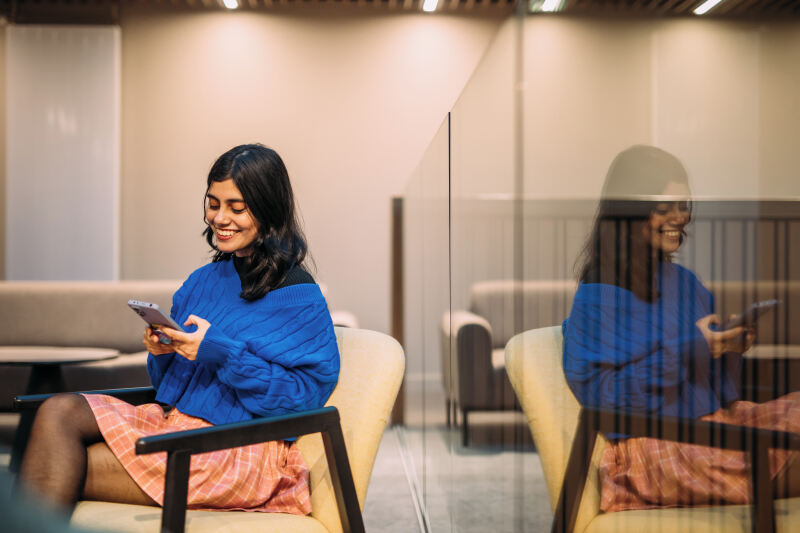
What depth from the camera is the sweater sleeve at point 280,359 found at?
1.46m

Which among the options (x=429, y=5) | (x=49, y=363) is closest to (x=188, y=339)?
(x=49, y=363)

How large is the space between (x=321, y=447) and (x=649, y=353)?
3.09 feet

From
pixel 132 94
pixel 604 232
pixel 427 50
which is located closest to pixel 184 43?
pixel 132 94

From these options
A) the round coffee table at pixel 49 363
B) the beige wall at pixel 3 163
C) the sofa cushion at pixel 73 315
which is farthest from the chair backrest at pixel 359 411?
the beige wall at pixel 3 163

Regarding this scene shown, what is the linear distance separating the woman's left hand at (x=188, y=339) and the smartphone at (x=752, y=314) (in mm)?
1098

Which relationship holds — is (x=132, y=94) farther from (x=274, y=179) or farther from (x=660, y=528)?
(x=660, y=528)

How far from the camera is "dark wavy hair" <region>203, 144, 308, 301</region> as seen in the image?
1632 millimetres

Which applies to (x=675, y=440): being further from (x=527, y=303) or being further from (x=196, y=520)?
(x=196, y=520)

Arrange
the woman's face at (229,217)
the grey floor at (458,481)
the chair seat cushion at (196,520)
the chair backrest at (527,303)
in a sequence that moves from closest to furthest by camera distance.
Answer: the chair backrest at (527,303) → the grey floor at (458,481) → the chair seat cushion at (196,520) → the woman's face at (229,217)

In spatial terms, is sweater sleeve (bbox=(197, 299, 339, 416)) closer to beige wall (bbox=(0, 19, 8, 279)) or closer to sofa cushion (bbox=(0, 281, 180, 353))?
sofa cushion (bbox=(0, 281, 180, 353))

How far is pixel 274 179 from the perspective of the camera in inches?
66.2

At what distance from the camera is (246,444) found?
1220 mm

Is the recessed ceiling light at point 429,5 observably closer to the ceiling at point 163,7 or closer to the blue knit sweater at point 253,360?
the ceiling at point 163,7

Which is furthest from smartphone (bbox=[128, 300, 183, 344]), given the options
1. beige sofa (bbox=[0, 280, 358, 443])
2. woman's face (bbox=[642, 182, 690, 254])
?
beige sofa (bbox=[0, 280, 358, 443])
